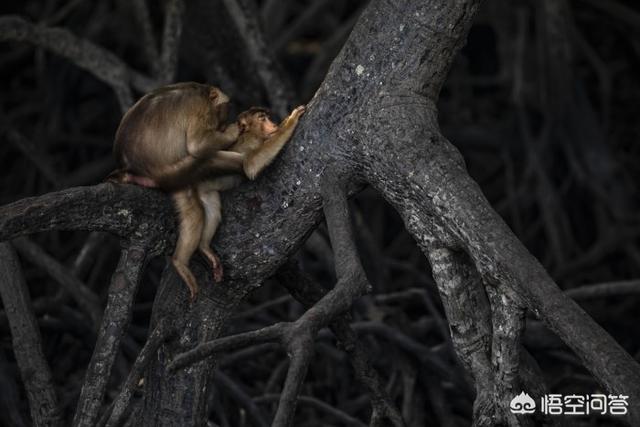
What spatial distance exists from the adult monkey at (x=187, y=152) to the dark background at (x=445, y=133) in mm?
852

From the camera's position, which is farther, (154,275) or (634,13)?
(634,13)

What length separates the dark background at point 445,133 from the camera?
335 cm

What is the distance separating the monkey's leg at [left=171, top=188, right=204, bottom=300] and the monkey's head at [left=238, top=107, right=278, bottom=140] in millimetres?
167

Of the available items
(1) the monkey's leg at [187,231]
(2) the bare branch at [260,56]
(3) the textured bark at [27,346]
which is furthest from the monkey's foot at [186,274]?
(2) the bare branch at [260,56]

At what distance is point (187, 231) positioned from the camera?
2297mm

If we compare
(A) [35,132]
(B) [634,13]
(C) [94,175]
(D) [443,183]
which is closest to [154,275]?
(C) [94,175]

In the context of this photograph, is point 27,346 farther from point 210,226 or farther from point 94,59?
point 94,59

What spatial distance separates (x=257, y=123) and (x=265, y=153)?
0.07 m

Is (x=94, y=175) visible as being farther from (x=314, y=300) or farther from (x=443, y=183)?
(x=443, y=183)

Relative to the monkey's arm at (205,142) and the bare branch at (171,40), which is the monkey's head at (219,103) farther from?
the bare branch at (171,40)

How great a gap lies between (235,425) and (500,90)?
96.5 inches

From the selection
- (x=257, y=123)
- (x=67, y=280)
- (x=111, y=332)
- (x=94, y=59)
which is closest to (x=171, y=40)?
(x=94, y=59)

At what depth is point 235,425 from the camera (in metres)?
3.18

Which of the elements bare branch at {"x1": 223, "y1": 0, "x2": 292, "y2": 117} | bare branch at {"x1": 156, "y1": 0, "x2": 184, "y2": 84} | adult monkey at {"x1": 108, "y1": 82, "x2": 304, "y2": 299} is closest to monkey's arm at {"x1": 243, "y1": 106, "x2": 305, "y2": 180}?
adult monkey at {"x1": 108, "y1": 82, "x2": 304, "y2": 299}
